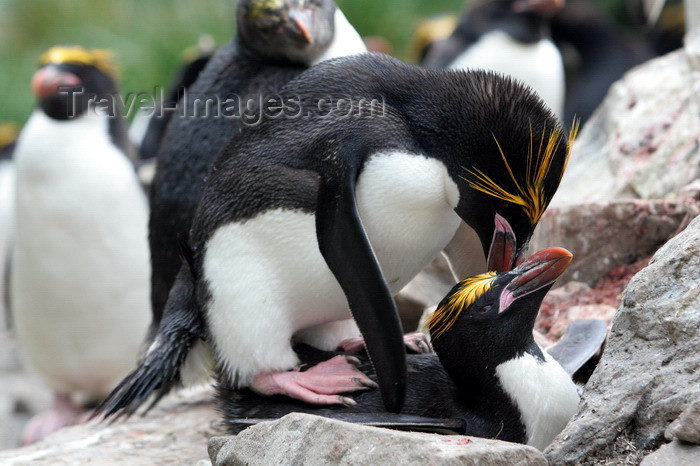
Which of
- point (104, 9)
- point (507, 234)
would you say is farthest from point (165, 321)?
point (104, 9)

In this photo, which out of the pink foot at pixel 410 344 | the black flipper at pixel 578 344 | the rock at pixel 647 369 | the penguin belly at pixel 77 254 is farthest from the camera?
Result: the penguin belly at pixel 77 254

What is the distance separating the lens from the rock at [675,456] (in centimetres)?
192

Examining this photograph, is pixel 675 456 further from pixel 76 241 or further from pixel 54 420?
pixel 54 420

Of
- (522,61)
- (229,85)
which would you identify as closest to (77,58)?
(229,85)

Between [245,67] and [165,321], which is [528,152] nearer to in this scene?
[165,321]

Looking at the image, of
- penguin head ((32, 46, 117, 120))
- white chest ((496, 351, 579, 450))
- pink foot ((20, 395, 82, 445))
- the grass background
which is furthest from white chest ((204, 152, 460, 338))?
the grass background

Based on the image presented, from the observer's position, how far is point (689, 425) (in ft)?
Answer: 6.34

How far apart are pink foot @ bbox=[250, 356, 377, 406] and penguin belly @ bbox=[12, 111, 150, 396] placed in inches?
112

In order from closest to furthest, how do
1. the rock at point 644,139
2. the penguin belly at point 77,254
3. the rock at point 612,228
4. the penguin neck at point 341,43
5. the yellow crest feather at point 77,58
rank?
the rock at point 612,228
the penguin neck at point 341,43
the rock at point 644,139
the penguin belly at point 77,254
the yellow crest feather at point 77,58

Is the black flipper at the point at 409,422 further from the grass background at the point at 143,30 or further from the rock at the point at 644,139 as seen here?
the grass background at the point at 143,30

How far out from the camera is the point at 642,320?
7.37 feet

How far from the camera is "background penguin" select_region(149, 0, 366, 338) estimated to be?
351 cm

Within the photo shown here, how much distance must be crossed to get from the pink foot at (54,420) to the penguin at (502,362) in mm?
3170

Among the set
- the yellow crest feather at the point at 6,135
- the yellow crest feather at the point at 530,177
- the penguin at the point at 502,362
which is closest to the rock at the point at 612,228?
the yellow crest feather at the point at 530,177
